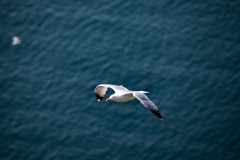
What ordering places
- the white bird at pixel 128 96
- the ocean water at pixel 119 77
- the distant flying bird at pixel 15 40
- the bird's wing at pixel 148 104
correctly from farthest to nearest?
the distant flying bird at pixel 15 40
the ocean water at pixel 119 77
the white bird at pixel 128 96
the bird's wing at pixel 148 104

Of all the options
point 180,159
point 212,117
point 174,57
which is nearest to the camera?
point 180,159

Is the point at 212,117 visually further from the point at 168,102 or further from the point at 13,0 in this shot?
the point at 13,0

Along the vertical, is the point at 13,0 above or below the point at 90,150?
above

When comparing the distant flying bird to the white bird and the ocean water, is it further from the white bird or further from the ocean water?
the white bird

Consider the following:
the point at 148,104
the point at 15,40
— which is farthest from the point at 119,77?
the point at 148,104

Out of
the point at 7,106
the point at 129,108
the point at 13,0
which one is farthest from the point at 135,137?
the point at 13,0

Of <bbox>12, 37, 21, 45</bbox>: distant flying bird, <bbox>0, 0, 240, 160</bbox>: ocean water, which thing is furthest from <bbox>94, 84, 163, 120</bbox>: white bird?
<bbox>12, 37, 21, 45</bbox>: distant flying bird

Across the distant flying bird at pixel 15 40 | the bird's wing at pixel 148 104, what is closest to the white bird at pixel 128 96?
the bird's wing at pixel 148 104

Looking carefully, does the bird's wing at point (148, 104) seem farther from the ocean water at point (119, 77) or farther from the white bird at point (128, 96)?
the ocean water at point (119, 77)
